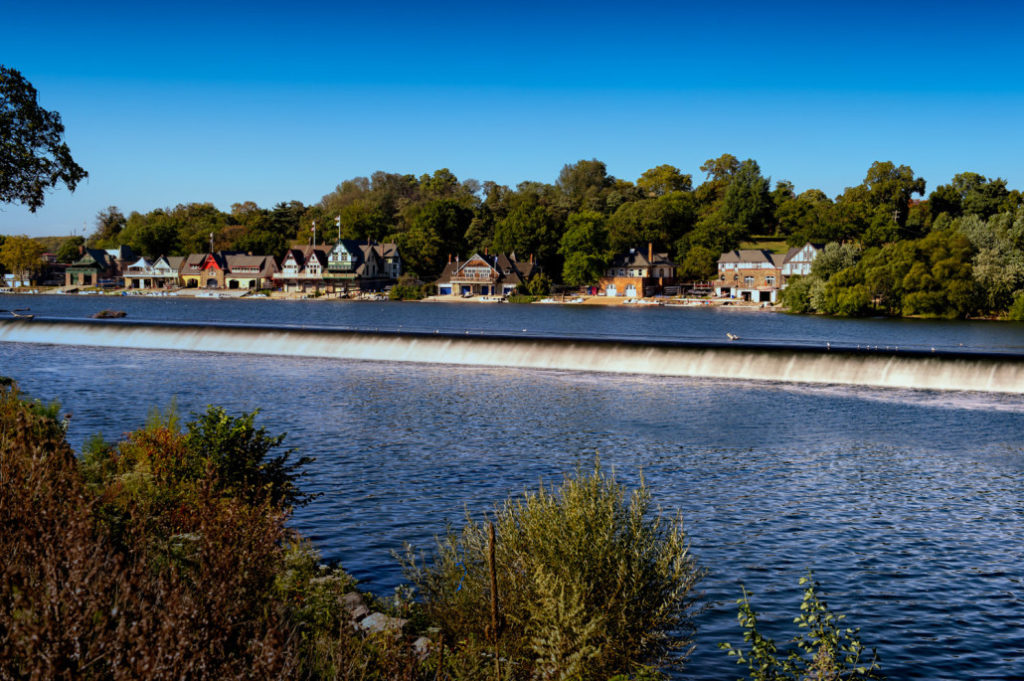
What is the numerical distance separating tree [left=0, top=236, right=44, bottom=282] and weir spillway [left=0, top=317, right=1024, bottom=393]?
14721 cm

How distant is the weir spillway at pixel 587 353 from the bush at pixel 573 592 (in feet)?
98.8

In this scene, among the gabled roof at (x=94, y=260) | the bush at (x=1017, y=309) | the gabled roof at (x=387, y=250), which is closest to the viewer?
the bush at (x=1017, y=309)

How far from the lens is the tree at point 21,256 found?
18812cm

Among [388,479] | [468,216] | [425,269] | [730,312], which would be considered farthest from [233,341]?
[468,216]

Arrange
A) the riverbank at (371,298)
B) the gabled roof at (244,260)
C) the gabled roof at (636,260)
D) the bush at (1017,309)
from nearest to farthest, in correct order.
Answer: the bush at (1017,309) → the riverbank at (371,298) → the gabled roof at (636,260) → the gabled roof at (244,260)

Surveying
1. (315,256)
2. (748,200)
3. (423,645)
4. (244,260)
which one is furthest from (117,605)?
(748,200)

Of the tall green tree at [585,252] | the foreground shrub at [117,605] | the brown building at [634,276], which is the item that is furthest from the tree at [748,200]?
the foreground shrub at [117,605]

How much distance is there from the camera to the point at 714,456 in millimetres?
26078

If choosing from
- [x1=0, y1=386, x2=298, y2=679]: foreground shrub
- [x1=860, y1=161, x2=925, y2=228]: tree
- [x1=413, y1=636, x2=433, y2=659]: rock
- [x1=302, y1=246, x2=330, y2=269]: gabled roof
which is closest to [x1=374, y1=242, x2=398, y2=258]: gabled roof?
[x1=302, y1=246, x2=330, y2=269]: gabled roof

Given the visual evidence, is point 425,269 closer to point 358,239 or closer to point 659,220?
point 358,239

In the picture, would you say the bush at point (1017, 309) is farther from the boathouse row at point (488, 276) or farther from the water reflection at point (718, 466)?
the boathouse row at point (488, 276)

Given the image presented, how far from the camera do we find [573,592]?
10.1 m

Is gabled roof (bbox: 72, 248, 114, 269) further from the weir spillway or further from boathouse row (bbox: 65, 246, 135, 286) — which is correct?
the weir spillway

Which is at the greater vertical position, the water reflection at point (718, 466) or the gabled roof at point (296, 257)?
the gabled roof at point (296, 257)
